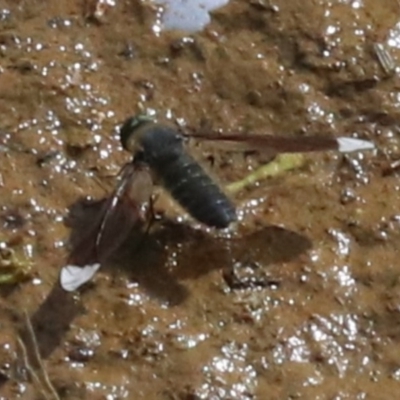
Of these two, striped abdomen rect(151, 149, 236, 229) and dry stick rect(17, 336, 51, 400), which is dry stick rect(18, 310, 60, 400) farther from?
striped abdomen rect(151, 149, 236, 229)

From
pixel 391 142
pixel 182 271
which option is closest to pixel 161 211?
pixel 182 271

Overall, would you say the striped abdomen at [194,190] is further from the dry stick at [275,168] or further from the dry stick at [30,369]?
the dry stick at [30,369]

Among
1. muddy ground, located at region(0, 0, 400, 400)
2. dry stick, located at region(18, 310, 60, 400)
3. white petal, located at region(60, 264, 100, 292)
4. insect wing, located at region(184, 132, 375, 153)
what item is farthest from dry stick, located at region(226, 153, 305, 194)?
dry stick, located at region(18, 310, 60, 400)

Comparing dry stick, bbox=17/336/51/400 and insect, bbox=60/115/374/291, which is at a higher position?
insect, bbox=60/115/374/291

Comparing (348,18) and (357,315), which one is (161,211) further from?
(348,18)

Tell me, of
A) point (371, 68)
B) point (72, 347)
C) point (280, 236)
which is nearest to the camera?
point (72, 347)

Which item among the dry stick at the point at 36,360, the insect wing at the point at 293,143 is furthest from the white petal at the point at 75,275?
the insect wing at the point at 293,143
